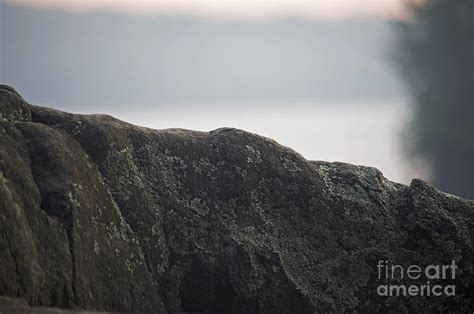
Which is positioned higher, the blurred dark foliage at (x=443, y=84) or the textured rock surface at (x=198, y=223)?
the blurred dark foliage at (x=443, y=84)

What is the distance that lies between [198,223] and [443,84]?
5619cm

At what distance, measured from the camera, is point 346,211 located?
34.1 feet

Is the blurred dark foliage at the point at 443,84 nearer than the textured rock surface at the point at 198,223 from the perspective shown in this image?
No

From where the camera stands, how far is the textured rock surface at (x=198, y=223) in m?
8.25

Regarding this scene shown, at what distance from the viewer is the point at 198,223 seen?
9.68 m

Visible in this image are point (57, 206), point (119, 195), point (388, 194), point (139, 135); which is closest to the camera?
point (57, 206)

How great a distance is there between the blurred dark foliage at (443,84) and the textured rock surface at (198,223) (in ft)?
154

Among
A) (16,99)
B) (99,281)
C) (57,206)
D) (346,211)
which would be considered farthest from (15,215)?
(346,211)

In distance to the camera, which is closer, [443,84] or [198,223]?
[198,223]

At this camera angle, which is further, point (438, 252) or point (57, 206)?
point (438, 252)

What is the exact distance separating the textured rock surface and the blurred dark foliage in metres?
47.1

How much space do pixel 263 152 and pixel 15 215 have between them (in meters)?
3.67

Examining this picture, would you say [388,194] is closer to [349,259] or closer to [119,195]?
[349,259]

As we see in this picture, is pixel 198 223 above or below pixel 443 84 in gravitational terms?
below
